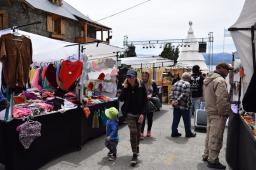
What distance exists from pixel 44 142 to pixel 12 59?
5.05 feet

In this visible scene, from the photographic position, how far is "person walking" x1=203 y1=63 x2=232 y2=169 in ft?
16.5

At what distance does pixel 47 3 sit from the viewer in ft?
80.3

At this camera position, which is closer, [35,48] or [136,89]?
[136,89]

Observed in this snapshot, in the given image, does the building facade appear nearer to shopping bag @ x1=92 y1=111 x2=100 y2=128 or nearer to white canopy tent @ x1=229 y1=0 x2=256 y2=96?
shopping bag @ x1=92 y1=111 x2=100 y2=128

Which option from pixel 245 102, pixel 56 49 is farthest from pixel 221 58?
pixel 245 102

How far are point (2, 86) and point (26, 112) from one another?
0.58 meters

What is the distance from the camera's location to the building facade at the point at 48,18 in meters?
21.6

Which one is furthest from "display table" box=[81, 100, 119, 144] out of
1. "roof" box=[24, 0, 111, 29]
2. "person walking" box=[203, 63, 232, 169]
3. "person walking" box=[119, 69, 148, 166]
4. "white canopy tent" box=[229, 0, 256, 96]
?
"roof" box=[24, 0, 111, 29]

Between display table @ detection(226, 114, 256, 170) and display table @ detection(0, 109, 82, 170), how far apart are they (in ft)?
9.85

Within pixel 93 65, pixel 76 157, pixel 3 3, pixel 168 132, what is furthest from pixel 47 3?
Answer: pixel 76 157

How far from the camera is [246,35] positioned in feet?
9.39

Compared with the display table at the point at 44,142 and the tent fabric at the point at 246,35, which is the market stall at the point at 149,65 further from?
the tent fabric at the point at 246,35

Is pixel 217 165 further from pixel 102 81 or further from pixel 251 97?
pixel 102 81

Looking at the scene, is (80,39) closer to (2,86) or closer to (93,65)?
(93,65)
